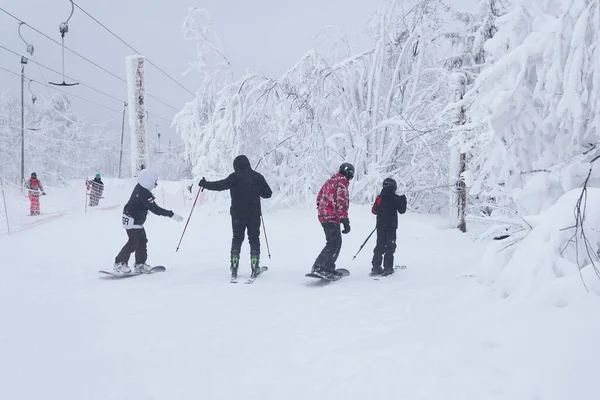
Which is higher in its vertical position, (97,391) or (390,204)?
(390,204)

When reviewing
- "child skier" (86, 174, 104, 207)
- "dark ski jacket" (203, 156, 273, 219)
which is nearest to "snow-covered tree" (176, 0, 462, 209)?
"dark ski jacket" (203, 156, 273, 219)

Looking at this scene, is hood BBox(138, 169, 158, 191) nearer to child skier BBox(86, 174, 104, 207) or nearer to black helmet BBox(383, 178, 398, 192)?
black helmet BBox(383, 178, 398, 192)

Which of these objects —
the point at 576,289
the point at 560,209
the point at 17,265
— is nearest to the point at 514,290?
the point at 576,289

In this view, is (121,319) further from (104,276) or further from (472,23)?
(472,23)

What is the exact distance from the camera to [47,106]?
143ft

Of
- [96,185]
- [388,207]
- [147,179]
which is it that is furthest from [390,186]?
[96,185]

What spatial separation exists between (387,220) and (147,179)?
13.2ft

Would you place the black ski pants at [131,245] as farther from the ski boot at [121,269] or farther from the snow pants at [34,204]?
the snow pants at [34,204]

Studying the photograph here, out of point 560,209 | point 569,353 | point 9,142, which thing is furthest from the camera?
point 9,142

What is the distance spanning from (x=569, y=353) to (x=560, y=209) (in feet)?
4.29

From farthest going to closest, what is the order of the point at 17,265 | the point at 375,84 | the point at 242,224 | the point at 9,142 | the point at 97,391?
1. the point at 9,142
2. the point at 375,84
3. the point at 17,265
4. the point at 242,224
5. the point at 97,391

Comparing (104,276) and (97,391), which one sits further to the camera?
(104,276)

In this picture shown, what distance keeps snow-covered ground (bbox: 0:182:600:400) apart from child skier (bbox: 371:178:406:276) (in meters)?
0.43

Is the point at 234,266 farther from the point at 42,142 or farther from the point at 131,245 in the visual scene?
the point at 42,142
